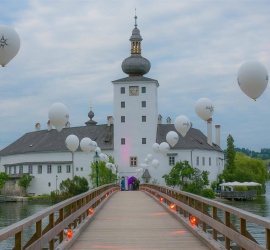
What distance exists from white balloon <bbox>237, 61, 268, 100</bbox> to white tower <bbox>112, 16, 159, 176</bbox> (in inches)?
2964

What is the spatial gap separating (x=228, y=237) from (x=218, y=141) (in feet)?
323

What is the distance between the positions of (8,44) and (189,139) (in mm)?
80843

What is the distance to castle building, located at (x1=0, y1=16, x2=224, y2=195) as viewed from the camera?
293 ft

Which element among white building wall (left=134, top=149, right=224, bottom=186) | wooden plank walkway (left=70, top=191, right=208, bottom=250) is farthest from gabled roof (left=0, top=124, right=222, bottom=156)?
wooden plank walkway (left=70, top=191, right=208, bottom=250)

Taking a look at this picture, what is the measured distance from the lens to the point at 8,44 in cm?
1269

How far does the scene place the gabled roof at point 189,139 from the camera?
90312 mm

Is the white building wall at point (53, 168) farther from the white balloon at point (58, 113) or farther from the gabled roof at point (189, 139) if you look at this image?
the white balloon at point (58, 113)

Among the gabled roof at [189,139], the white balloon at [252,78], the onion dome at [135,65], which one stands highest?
the onion dome at [135,65]

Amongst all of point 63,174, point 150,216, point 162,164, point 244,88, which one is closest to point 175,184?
point 162,164

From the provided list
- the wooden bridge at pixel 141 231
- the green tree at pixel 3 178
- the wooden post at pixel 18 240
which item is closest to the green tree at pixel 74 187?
the green tree at pixel 3 178

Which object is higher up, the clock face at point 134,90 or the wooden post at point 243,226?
the clock face at point 134,90

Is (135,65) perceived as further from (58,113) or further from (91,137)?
(58,113)

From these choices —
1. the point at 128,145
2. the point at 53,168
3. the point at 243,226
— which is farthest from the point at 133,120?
the point at 243,226

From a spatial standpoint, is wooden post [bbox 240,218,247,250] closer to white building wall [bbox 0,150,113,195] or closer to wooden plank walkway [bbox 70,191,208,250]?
wooden plank walkway [bbox 70,191,208,250]
